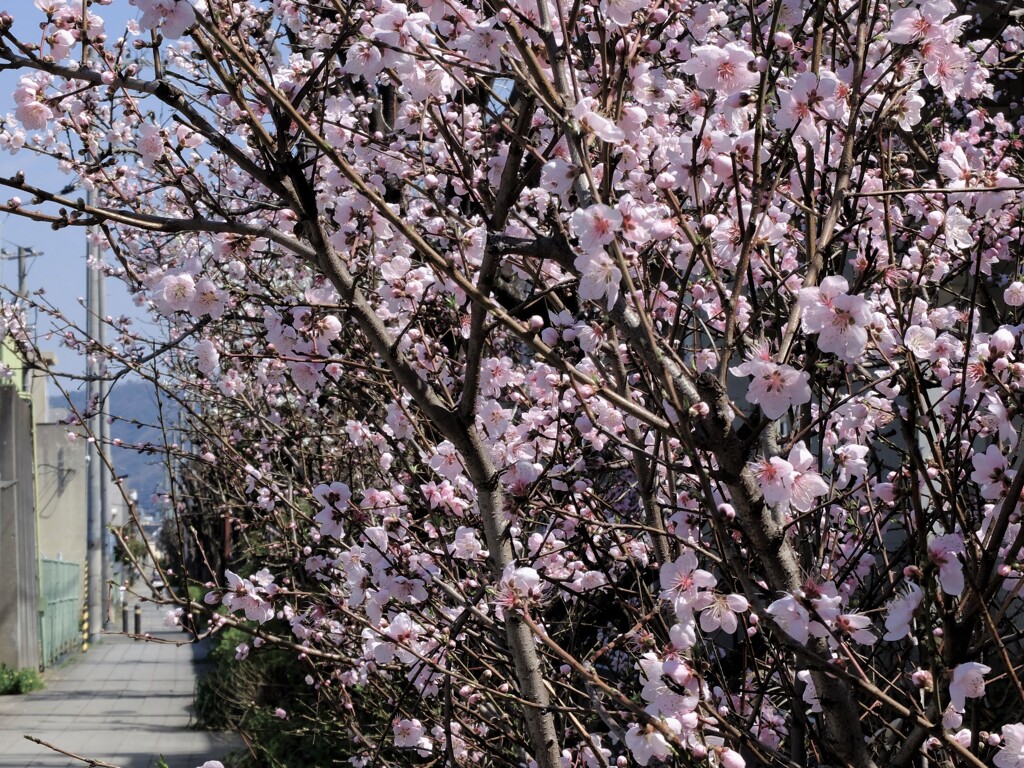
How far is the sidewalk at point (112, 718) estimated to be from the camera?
1274cm

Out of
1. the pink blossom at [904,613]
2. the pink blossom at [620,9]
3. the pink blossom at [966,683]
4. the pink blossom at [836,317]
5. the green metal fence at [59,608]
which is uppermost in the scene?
the pink blossom at [620,9]

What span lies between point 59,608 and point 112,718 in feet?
35.8

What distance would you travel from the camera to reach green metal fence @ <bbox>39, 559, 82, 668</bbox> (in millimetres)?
23938

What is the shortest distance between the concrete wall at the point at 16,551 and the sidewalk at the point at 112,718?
107 centimetres

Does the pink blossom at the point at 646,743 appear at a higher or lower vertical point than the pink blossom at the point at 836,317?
lower

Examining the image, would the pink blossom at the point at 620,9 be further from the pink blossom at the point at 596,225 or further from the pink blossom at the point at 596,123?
the pink blossom at the point at 596,225

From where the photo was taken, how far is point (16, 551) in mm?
21219

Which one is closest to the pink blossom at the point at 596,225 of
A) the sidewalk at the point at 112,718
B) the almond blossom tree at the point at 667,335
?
the almond blossom tree at the point at 667,335

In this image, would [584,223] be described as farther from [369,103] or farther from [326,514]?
[369,103]

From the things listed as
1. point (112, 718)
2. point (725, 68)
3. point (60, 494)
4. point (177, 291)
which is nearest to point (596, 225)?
point (725, 68)

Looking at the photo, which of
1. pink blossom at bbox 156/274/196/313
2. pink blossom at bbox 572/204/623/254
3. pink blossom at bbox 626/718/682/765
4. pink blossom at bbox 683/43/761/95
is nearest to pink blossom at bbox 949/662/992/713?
pink blossom at bbox 626/718/682/765

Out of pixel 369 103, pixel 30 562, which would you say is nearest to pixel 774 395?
pixel 369 103

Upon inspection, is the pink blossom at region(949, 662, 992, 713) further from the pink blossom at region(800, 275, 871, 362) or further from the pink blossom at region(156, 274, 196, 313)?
the pink blossom at region(156, 274, 196, 313)

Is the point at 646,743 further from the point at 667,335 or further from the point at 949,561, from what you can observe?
the point at 667,335
